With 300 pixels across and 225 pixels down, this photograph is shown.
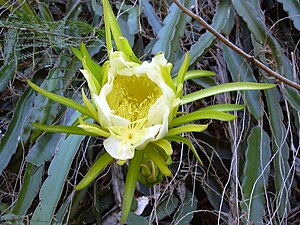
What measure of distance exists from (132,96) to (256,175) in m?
0.36

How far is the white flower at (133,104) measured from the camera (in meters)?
0.71

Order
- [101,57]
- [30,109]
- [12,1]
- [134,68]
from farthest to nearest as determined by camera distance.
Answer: [12,1] → [101,57] → [30,109] → [134,68]

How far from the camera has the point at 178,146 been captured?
3.67 ft

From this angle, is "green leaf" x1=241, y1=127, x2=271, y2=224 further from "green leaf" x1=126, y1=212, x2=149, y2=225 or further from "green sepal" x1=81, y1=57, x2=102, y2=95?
"green sepal" x1=81, y1=57, x2=102, y2=95

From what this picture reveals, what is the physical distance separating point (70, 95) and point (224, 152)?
0.36 meters

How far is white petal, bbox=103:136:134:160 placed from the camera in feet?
2.26

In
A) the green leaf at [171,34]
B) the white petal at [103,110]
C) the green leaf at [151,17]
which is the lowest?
the white petal at [103,110]

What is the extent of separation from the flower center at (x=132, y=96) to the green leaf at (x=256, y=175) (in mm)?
326

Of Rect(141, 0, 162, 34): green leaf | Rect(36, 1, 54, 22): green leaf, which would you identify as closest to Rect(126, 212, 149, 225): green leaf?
Rect(141, 0, 162, 34): green leaf

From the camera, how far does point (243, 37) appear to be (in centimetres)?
122

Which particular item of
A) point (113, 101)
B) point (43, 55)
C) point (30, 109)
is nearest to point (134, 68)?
point (113, 101)

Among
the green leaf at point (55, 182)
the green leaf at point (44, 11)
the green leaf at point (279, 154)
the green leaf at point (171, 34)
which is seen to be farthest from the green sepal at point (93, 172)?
the green leaf at point (44, 11)

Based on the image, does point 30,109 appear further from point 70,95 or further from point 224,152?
point 224,152

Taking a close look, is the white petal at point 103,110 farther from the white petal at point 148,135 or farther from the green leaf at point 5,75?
the green leaf at point 5,75
